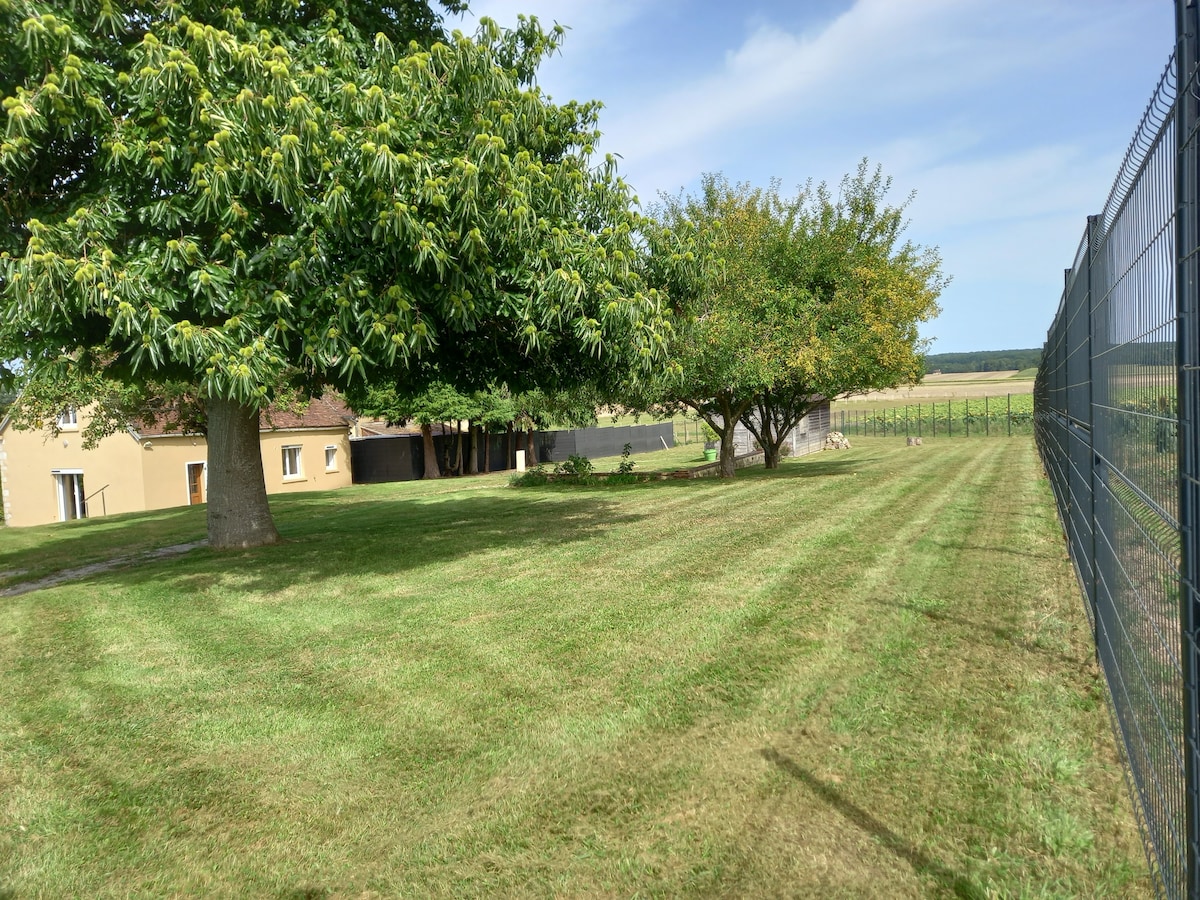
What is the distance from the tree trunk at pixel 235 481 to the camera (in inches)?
460

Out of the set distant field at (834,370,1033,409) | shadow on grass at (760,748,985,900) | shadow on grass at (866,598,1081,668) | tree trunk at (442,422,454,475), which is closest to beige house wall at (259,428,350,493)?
tree trunk at (442,422,454,475)

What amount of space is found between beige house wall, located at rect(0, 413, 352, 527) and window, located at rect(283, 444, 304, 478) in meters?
0.16

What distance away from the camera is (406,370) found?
35.9 ft

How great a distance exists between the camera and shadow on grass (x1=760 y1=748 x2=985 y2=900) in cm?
311

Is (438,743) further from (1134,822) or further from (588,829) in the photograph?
(1134,822)

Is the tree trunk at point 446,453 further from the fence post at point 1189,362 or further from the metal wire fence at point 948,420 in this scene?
the fence post at point 1189,362

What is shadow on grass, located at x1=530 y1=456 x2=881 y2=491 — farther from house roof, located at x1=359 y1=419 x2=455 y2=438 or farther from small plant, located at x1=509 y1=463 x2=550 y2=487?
house roof, located at x1=359 y1=419 x2=455 y2=438

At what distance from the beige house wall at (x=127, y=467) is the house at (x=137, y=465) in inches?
1.4

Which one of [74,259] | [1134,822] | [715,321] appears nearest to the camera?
[1134,822]

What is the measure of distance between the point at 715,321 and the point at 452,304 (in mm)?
11727

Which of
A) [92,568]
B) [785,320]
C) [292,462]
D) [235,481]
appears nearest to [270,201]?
[235,481]

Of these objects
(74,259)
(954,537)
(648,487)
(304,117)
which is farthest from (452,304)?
(648,487)

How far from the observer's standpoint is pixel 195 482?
30250mm

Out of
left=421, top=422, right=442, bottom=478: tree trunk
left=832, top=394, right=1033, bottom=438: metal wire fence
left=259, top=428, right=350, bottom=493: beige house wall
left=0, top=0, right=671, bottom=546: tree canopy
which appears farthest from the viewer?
left=832, top=394, right=1033, bottom=438: metal wire fence
